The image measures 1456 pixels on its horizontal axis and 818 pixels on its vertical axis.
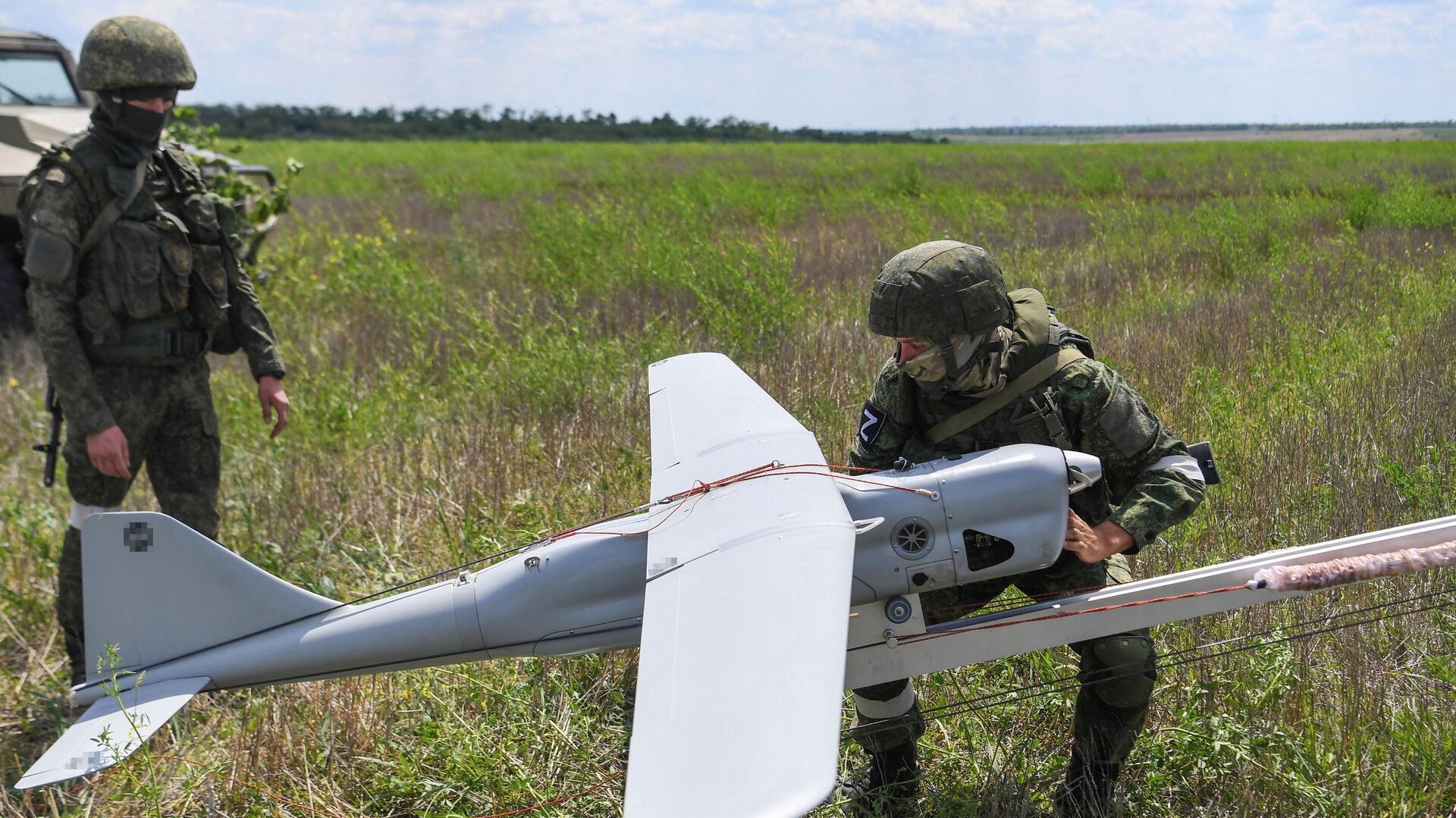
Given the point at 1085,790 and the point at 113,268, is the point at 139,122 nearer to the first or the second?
the point at 113,268

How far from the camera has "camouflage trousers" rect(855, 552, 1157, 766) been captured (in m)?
2.51

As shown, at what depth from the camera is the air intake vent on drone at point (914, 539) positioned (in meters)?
2.29

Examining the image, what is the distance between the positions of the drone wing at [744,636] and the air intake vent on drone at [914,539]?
0.19 meters

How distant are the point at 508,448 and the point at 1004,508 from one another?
3266 millimetres

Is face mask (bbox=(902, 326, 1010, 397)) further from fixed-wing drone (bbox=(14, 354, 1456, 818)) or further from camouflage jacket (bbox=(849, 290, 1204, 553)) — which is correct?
fixed-wing drone (bbox=(14, 354, 1456, 818))

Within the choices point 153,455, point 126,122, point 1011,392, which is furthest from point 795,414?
point 126,122

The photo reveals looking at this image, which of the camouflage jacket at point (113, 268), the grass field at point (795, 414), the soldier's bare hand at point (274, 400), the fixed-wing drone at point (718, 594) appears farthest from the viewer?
the soldier's bare hand at point (274, 400)

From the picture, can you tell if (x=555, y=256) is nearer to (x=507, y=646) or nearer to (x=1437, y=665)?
(x=507, y=646)

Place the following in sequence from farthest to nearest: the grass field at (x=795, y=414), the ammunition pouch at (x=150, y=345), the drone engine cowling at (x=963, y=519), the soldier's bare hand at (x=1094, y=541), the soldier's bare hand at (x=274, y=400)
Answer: the soldier's bare hand at (x=274, y=400), the ammunition pouch at (x=150, y=345), the grass field at (x=795, y=414), the soldier's bare hand at (x=1094, y=541), the drone engine cowling at (x=963, y=519)

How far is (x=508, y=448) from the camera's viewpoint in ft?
16.3

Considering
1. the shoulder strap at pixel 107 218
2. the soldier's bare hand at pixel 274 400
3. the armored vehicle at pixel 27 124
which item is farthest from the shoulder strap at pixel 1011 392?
the armored vehicle at pixel 27 124

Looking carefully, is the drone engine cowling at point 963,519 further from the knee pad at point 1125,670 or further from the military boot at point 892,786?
the military boot at point 892,786

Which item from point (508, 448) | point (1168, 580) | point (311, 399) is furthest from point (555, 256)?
point (1168, 580)

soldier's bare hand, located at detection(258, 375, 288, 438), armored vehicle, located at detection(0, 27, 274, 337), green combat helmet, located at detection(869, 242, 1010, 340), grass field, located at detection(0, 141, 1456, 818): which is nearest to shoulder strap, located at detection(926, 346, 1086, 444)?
green combat helmet, located at detection(869, 242, 1010, 340)
